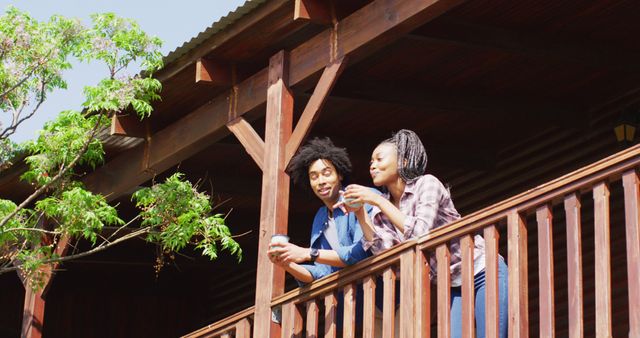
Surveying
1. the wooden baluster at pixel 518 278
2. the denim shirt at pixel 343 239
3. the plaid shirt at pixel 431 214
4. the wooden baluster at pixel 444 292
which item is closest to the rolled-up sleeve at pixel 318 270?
the denim shirt at pixel 343 239

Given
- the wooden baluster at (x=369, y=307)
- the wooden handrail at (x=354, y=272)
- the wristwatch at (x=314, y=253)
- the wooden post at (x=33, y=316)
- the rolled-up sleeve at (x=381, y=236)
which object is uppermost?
the wooden post at (x=33, y=316)

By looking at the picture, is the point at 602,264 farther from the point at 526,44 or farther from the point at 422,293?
the point at 526,44

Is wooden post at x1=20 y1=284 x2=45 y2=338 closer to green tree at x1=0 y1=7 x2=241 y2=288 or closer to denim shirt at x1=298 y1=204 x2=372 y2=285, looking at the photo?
green tree at x1=0 y1=7 x2=241 y2=288

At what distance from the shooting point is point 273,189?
37.1ft

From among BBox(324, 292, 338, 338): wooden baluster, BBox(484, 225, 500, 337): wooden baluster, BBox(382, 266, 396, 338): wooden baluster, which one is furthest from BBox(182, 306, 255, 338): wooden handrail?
BBox(484, 225, 500, 337): wooden baluster

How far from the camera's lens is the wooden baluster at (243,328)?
36.3 feet

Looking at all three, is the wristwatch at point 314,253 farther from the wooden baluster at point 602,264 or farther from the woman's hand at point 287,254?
the wooden baluster at point 602,264

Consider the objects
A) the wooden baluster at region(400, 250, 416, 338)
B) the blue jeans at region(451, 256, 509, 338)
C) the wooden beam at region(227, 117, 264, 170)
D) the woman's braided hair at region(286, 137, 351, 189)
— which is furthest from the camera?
the wooden beam at region(227, 117, 264, 170)

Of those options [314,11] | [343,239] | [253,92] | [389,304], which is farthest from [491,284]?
[253,92]

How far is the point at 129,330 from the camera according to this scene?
19422 millimetres

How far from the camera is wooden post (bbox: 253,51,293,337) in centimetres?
1091

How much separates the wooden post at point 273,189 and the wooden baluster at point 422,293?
2125 millimetres

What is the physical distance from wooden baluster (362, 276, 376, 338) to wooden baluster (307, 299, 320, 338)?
1.76 feet

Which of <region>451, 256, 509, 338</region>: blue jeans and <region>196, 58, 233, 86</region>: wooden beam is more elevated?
<region>196, 58, 233, 86</region>: wooden beam
